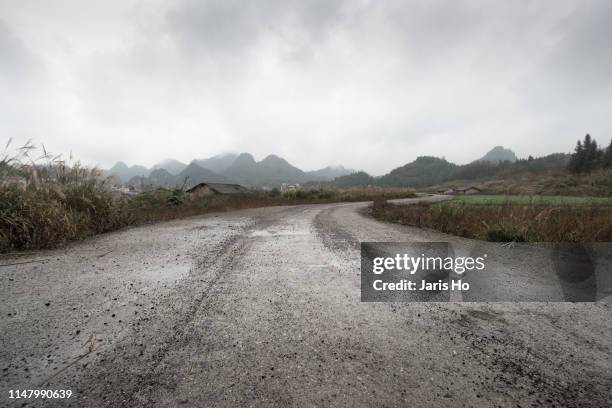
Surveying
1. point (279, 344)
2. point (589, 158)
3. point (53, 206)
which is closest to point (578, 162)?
point (589, 158)

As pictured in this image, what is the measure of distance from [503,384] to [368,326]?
90 centimetres

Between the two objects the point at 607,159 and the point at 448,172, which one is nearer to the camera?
the point at 607,159

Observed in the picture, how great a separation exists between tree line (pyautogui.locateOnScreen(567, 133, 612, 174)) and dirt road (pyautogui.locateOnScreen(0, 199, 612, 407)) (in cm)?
7456

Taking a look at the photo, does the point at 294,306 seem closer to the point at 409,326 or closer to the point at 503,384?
the point at 409,326

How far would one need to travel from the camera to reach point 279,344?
1772 mm

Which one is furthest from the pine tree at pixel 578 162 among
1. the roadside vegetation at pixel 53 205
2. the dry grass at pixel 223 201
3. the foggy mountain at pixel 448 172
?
the roadside vegetation at pixel 53 205

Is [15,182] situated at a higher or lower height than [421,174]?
lower

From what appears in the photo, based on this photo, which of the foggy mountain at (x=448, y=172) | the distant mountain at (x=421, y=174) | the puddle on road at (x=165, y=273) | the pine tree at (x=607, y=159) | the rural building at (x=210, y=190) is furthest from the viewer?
the distant mountain at (x=421, y=174)

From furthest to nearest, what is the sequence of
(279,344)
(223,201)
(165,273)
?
(223,201) → (165,273) → (279,344)

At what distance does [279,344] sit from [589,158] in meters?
85.1

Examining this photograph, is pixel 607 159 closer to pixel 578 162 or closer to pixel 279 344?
pixel 578 162

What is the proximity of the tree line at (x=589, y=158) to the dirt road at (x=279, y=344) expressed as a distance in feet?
245

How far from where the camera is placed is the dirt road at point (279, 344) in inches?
53.4

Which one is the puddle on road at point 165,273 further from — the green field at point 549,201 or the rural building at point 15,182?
the green field at point 549,201
